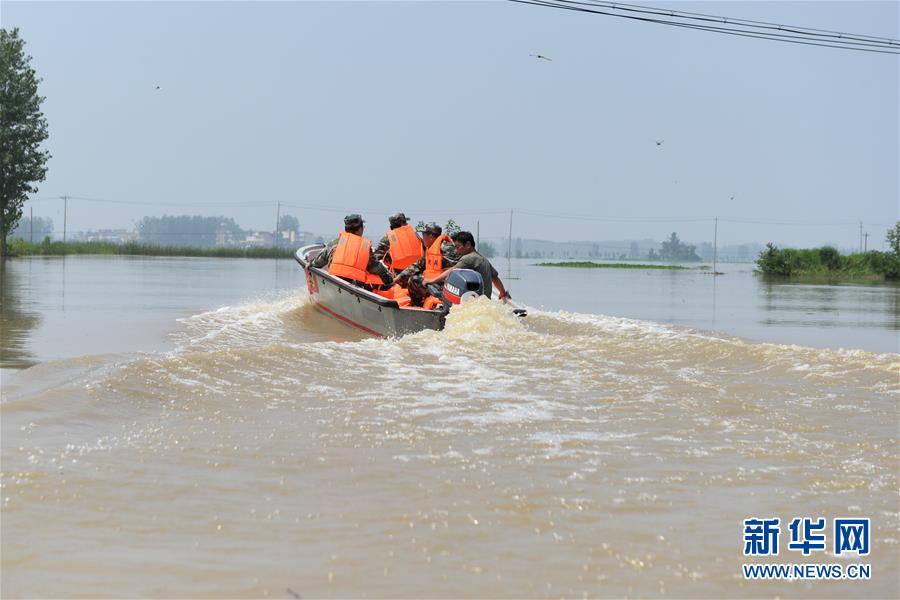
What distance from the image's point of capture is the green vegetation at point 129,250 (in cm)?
5634

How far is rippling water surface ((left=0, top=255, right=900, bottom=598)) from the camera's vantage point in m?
3.67

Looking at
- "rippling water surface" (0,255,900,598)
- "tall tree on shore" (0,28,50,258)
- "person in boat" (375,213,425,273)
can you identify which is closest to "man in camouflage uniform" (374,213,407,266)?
"person in boat" (375,213,425,273)

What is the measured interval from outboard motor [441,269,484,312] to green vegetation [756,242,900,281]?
139 ft

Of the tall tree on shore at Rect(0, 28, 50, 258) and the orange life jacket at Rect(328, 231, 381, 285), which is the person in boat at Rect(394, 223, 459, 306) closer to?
the orange life jacket at Rect(328, 231, 381, 285)

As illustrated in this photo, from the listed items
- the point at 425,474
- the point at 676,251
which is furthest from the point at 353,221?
the point at 676,251

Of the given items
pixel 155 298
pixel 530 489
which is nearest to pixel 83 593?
pixel 530 489

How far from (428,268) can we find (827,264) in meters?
46.0

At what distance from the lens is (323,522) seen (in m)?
4.16

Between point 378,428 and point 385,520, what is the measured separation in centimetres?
187

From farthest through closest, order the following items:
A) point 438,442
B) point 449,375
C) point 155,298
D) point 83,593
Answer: point 155,298 < point 449,375 < point 438,442 < point 83,593

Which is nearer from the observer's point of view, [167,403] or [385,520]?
[385,520]

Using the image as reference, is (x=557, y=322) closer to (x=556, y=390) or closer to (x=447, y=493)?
(x=556, y=390)

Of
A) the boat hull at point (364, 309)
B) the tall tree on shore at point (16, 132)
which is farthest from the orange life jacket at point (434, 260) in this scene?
the tall tree on shore at point (16, 132)

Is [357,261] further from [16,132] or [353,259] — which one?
[16,132]
